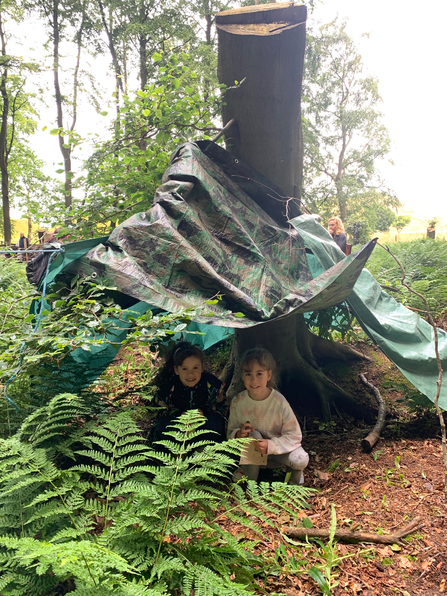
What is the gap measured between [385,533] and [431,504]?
1.32ft

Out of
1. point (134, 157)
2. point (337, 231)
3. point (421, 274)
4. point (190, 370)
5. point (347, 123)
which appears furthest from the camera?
point (347, 123)

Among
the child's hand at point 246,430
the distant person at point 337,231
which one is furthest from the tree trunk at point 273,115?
the distant person at point 337,231

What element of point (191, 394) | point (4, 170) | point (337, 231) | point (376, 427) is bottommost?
point (376, 427)

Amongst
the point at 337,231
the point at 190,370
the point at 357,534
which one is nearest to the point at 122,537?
the point at 357,534

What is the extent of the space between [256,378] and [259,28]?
10.3ft

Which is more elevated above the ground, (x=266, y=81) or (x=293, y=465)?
(x=266, y=81)

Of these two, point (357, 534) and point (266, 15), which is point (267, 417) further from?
point (266, 15)

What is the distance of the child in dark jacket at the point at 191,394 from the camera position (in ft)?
9.72

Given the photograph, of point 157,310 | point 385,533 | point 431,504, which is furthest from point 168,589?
point 157,310

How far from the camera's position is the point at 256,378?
2.85 metres

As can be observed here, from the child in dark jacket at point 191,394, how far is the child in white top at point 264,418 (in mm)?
160

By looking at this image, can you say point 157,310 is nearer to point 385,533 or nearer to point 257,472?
point 257,472

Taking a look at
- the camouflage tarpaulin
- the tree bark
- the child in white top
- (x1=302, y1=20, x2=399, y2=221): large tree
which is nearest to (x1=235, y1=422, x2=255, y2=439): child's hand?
the child in white top

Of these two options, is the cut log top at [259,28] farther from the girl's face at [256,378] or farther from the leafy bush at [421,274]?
the girl's face at [256,378]
